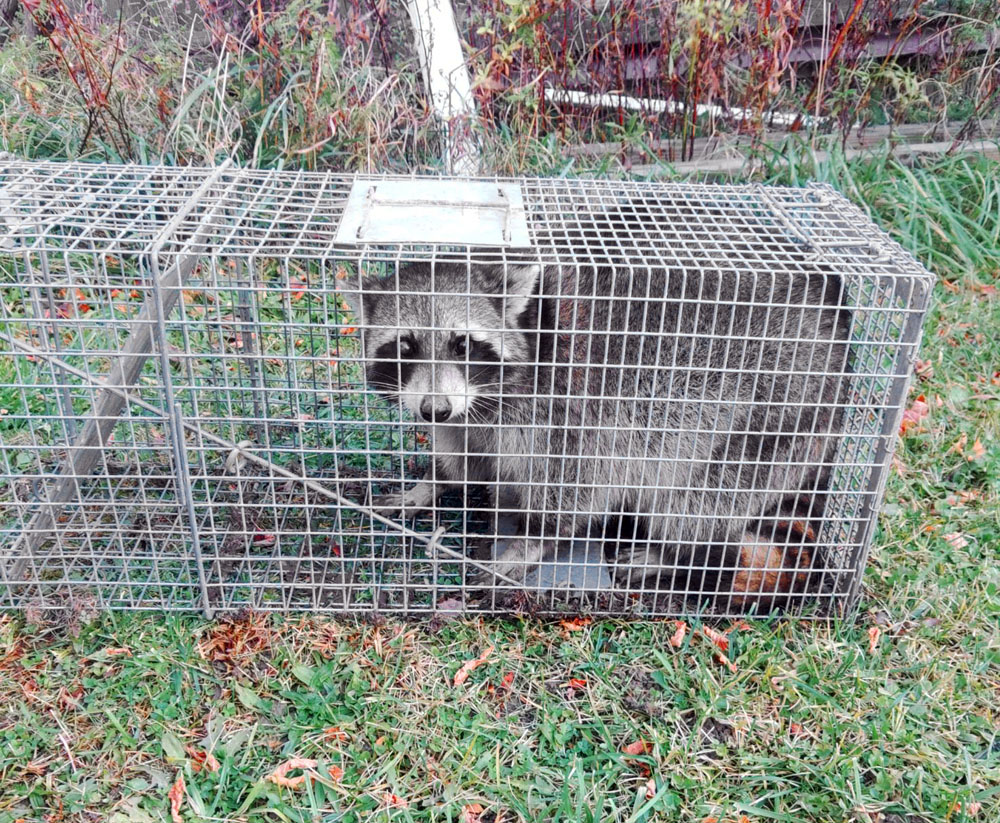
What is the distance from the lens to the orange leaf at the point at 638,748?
2314 millimetres

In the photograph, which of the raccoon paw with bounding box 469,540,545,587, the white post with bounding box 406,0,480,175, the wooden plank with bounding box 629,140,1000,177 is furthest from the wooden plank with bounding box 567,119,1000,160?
the raccoon paw with bounding box 469,540,545,587

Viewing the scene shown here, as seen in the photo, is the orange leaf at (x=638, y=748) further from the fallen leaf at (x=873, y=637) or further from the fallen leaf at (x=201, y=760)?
the fallen leaf at (x=201, y=760)

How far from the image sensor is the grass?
217 centimetres

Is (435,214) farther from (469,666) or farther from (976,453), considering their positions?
(976,453)

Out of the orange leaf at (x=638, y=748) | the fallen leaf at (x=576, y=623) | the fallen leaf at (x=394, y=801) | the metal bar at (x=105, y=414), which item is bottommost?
the fallen leaf at (x=576, y=623)

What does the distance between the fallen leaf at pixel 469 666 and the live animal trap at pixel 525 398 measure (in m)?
0.19

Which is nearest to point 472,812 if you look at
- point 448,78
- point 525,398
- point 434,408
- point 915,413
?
point 434,408

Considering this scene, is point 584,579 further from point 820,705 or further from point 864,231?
point 864,231

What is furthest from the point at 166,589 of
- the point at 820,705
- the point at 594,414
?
the point at 820,705

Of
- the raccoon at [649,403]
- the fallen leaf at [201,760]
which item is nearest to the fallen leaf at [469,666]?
the raccoon at [649,403]

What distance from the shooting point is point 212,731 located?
2.33 metres

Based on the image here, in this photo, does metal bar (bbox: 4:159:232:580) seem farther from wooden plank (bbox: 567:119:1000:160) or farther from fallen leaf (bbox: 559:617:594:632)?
wooden plank (bbox: 567:119:1000:160)

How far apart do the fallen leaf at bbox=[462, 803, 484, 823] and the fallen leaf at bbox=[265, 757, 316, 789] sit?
0.42 meters

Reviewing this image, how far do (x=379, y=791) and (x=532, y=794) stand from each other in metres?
0.39
